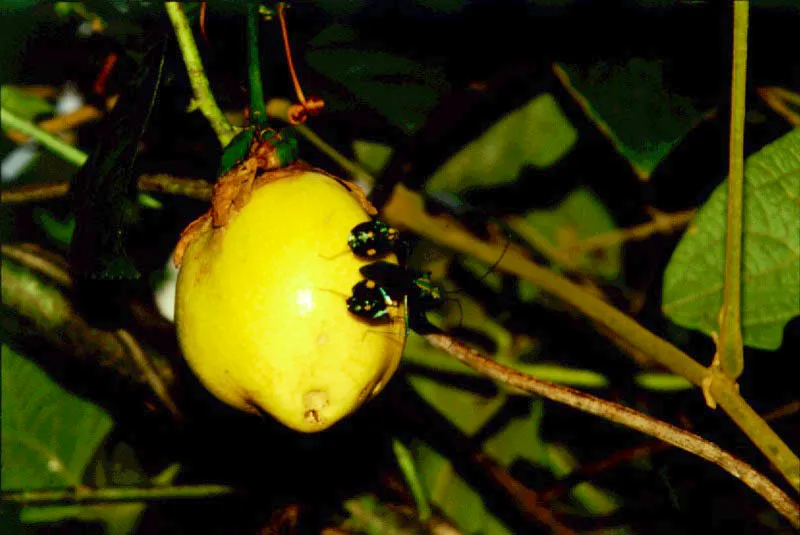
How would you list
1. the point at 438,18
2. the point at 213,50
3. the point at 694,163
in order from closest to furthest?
1. the point at 213,50
2. the point at 438,18
3. the point at 694,163

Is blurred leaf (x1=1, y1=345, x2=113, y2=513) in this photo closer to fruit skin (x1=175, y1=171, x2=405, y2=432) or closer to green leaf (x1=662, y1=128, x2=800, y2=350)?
fruit skin (x1=175, y1=171, x2=405, y2=432)

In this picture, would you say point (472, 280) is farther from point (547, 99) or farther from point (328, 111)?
point (328, 111)

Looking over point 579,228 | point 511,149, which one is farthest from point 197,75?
point 579,228

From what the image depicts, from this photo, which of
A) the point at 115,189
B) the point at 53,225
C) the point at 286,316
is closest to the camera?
the point at 286,316

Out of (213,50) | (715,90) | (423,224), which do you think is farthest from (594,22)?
(213,50)

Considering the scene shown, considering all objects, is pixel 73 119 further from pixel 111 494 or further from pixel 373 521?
pixel 373 521

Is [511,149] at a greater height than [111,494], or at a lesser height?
greater

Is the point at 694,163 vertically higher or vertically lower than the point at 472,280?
higher

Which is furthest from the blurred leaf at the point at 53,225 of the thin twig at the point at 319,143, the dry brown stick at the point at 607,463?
the dry brown stick at the point at 607,463
